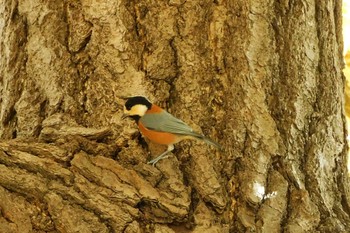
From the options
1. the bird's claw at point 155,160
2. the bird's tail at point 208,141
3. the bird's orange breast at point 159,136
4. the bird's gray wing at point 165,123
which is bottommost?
the bird's claw at point 155,160

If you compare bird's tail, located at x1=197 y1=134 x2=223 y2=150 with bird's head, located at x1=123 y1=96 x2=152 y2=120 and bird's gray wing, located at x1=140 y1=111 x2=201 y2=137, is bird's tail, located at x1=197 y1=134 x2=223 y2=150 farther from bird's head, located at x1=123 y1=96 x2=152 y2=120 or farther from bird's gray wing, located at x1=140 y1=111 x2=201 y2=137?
bird's head, located at x1=123 y1=96 x2=152 y2=120

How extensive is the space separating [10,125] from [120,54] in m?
0.34

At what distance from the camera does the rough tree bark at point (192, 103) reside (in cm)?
148

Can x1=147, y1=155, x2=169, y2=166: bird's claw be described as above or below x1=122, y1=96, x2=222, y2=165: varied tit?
below

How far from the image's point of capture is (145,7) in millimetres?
1620

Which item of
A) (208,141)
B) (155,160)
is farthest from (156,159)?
(208,141)

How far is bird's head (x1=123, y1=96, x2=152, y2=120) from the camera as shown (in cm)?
151

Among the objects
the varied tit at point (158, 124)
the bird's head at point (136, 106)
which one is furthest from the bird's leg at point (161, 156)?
→ the bird's head at point (136, 106)

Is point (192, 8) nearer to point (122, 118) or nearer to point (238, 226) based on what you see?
point (122, 118)

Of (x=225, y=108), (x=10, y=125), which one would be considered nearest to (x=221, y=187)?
(x=225, y=108)

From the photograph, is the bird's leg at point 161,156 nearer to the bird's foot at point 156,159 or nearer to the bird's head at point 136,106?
the bird's foot at point 156,159

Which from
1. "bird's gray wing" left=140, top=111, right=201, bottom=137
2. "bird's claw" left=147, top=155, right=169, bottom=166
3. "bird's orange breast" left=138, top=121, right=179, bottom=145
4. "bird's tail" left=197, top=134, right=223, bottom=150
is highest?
"bird's gray wing" left=140, top=111, right=201, bottom=137

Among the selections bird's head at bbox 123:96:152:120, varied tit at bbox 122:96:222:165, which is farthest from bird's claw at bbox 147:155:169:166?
bird's head at bbox 123:96:152:120

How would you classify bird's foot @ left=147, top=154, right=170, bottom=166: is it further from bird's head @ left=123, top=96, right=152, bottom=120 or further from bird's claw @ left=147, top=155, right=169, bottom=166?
bird's head @ left=123, top=96, right=152, bottom=120
